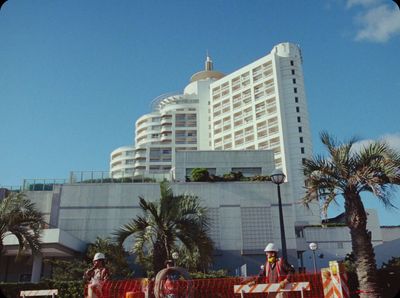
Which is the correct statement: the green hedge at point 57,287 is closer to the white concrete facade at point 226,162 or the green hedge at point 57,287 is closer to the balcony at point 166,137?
the white concrete facade at point 226,162

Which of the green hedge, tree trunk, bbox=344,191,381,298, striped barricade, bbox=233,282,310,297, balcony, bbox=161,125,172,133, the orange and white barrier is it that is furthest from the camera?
balcony, bbox=161,125,172,133

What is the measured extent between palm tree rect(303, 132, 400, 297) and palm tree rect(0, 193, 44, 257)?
1131cm

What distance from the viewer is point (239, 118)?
3465 inches

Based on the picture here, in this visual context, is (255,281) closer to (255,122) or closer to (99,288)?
(99,288)

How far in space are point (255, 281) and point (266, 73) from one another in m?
78.7

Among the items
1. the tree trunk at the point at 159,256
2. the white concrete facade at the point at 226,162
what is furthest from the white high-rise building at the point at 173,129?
the tree trunk at the point at 159,256

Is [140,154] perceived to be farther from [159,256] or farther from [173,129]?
[159,256]

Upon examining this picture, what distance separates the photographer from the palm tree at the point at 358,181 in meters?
13.7

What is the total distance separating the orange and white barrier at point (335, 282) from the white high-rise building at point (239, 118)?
5372cm

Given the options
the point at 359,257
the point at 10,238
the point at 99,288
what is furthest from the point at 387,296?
the point at 10,238

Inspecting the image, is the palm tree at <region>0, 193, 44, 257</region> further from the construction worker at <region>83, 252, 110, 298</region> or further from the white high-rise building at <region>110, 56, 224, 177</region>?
the white high-rise building at <region>110, 56, 224, 177</region>

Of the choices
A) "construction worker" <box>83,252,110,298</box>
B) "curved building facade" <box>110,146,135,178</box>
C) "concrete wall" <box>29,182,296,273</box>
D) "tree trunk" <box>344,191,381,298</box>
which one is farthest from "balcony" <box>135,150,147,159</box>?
"construction worker" <box>83,252,110,298</box>

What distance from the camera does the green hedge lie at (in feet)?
60.7

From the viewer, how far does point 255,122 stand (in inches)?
3312
